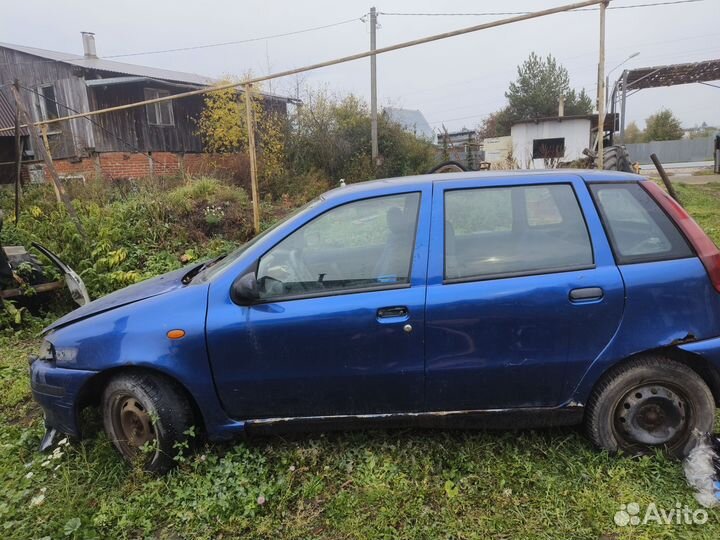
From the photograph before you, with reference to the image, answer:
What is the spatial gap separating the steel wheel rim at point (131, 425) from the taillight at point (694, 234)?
3.14 meters

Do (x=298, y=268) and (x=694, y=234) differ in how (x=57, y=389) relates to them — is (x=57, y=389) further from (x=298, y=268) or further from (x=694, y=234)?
(x=694, y=234)

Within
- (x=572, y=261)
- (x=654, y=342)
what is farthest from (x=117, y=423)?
(x=654, y=342)

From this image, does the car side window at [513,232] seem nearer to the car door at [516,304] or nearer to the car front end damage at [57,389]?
the car door at [516,304]

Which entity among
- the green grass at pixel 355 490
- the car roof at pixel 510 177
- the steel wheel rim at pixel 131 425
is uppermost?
the car roof at pixel 510 177

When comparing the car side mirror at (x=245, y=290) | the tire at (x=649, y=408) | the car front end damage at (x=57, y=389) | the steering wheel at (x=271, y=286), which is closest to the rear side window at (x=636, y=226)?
the tire at (x=649, y=408)

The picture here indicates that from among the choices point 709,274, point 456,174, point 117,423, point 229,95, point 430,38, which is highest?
point 229,95

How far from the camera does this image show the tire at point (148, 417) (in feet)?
8.57

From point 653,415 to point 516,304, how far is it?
104 centimetres

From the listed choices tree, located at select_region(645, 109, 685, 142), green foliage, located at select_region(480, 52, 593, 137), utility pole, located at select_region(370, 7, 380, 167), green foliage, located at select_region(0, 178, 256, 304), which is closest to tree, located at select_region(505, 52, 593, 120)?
green foliage, located at select_region(480, 52, 593, 137)

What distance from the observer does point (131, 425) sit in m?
2.74

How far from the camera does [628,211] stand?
2.63 meters

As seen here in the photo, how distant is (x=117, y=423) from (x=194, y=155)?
18.6 m

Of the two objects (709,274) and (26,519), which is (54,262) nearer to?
(26,519)

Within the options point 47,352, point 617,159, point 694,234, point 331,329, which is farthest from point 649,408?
point 617,159
